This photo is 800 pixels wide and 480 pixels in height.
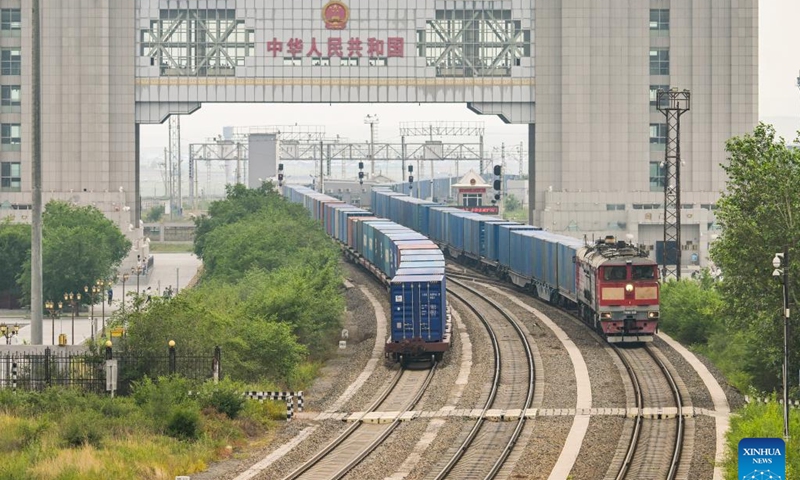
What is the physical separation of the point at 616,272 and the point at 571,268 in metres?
8.66

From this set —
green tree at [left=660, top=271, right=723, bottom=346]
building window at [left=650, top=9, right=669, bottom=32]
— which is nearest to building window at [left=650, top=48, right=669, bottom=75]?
building window at [left=650, top=9, right=669, bottom=32]

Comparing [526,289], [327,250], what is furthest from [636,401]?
[327,250]

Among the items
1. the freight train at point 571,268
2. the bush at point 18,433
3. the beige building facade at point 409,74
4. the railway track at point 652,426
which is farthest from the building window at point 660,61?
the bush at point 18,433

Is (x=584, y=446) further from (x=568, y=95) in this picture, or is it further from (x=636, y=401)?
(x=568, y=95)

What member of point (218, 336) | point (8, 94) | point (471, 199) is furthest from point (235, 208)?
point (218, 336)

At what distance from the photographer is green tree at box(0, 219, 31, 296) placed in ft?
325

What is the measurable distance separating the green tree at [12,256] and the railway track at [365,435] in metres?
54.1

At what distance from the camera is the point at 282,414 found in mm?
44188

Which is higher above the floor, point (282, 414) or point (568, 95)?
point (568, 95)

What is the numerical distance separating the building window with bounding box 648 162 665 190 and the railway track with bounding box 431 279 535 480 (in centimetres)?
5674

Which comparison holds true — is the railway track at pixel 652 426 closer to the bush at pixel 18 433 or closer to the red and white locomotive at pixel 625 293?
the red and white locomotive at pixel 625 293

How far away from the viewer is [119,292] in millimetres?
108500

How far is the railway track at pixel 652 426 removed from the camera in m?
35.8

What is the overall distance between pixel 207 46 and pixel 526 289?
5269cm
